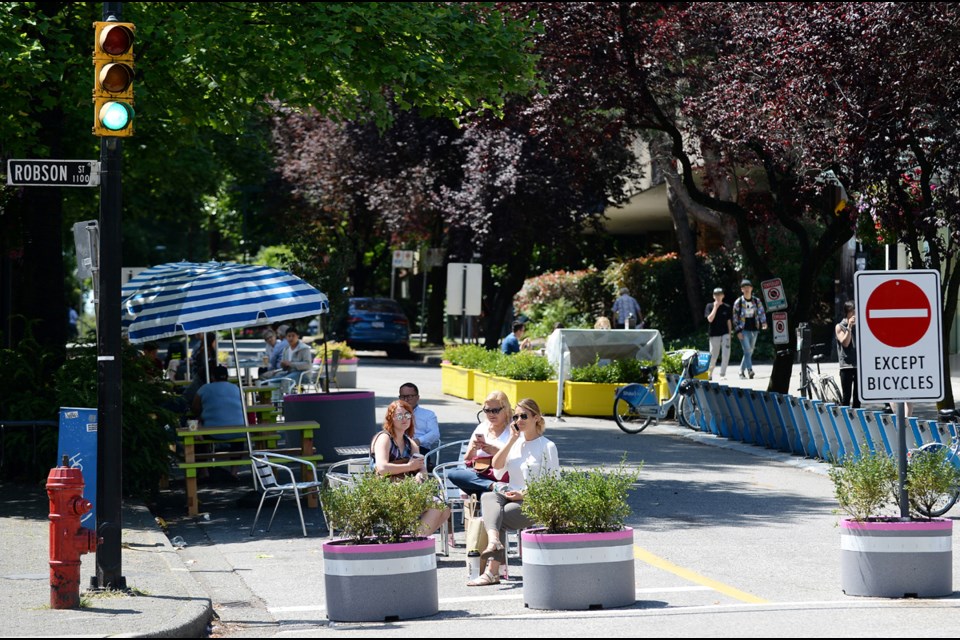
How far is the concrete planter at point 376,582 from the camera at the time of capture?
8.21m

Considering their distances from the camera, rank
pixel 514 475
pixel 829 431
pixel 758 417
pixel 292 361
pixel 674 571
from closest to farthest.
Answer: pixel 674 571 < pixel 514 475 < pixel 829 431 < pixel 758 417 < pixel 292 361

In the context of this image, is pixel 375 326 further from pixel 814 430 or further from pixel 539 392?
pixel 814 430

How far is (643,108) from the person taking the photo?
1967 cm

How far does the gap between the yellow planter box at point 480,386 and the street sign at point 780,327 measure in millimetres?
6289

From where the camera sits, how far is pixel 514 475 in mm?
10125

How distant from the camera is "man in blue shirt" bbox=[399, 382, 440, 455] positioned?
12.4m

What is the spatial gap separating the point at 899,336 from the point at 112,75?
5.56 metres

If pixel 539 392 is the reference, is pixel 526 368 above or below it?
above

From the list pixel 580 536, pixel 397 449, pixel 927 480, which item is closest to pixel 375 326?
pixel 397 449

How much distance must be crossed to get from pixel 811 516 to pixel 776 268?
891 inches

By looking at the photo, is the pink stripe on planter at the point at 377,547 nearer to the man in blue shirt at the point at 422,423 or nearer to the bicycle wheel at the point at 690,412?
the man in blue shirt at the point at 422,423

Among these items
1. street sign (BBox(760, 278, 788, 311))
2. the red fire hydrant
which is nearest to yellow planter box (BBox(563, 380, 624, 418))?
street sign (BBox(760, 278, 788, 311))

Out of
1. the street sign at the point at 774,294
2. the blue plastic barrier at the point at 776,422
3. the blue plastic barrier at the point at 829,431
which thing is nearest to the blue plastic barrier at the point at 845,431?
the blue plastic barrier at the point at 829,431

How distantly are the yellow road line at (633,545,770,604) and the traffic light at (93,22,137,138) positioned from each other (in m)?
5.02
